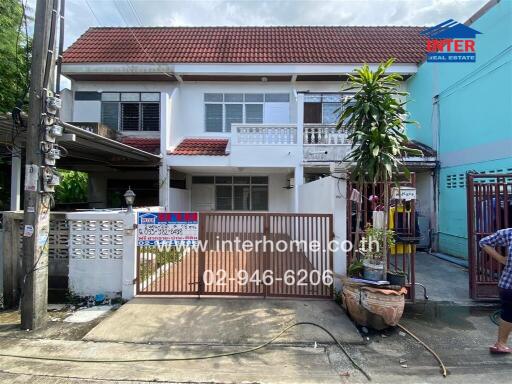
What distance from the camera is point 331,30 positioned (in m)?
13.4

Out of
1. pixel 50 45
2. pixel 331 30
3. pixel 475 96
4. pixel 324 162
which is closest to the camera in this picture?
pixel 50 45

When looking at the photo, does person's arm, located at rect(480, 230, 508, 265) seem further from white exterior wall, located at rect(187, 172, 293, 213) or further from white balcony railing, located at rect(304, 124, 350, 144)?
white exterior wall, located at rect(187, 172, 293, 213)

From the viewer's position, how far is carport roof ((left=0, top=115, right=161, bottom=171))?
5.56 meters

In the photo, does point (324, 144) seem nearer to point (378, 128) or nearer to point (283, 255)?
point (378, 128)

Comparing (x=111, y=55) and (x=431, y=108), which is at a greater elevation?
(x=111, y=55)

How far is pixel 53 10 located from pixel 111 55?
779 centimetres

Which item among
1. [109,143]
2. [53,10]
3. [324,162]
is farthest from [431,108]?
[53,10]

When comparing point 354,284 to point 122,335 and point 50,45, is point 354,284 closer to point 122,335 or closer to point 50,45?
point 122,335

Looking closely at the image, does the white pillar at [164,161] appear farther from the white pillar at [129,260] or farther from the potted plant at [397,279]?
the potted plant at [397,279]

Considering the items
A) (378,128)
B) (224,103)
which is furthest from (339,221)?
(224,103)

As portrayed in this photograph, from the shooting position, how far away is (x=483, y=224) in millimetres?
5602

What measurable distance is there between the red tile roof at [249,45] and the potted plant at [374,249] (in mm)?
7931

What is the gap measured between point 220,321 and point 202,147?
7.13 meters

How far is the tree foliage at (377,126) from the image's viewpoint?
4.69m
